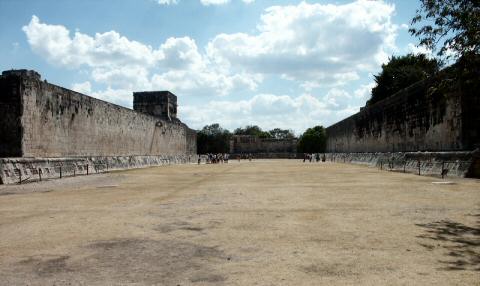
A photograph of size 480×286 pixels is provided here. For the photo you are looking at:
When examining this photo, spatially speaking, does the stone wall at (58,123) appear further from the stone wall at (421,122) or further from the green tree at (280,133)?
the green tree at (280,133)

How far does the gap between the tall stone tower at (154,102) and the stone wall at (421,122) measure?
22.2m

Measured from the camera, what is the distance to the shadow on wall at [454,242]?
3.52m

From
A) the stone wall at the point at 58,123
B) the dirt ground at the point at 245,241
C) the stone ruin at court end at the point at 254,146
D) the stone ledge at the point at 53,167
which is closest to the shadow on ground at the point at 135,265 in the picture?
the dirt ground at the point at 245,241

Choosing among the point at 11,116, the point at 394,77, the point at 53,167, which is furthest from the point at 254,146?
the point at 11,116

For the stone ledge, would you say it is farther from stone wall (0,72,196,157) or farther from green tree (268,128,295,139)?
green tree (268,128,295,139)

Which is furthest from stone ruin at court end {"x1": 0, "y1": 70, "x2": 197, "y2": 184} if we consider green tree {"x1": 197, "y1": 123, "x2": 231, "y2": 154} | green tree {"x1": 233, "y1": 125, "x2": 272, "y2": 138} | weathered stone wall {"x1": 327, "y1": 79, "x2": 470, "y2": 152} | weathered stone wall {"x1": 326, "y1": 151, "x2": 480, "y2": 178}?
green tree {"x1": 233, "y1": 125, "x2": 272, "y2": 138}

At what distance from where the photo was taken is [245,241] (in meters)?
4.38

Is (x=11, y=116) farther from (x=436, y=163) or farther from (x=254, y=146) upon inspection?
(x=254, y=146)

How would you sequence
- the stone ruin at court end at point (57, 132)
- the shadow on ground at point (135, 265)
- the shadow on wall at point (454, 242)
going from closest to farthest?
the shadow on ground at point (135, 265), the shadow on wall at point (454, 242), the stone ruin at court end at point (57, 132)

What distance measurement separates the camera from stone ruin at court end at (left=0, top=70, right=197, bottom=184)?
14.6m

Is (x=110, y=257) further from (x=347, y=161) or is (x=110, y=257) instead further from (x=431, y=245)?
(x=347, y=161)

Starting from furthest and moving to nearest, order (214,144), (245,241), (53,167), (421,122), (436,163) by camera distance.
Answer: (214,144), (421,122), (53,167), (436,163), (245,241)

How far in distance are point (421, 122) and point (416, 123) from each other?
0.73m

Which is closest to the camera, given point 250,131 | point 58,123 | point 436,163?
point 436,163
